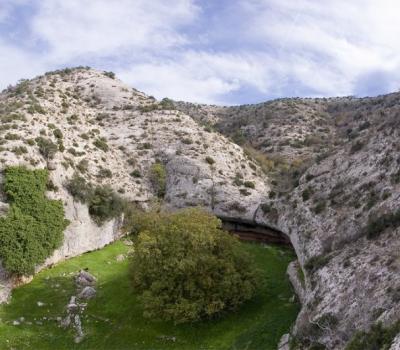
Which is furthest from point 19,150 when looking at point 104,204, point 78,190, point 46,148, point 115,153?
point 115,153

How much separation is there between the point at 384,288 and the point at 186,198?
141 ft

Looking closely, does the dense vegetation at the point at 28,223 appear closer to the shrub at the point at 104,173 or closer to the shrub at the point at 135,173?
the shrub at the point at 104,173

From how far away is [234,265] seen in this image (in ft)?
132

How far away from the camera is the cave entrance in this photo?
5659 cm

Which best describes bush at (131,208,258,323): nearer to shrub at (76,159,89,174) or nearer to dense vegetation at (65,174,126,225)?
dense vegetation at (65,174,126,225)

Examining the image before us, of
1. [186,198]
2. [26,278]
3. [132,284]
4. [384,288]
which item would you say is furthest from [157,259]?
[186,198]

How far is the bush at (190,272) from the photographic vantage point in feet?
123

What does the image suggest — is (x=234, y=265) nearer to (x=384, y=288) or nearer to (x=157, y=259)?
(x=157, y=259)

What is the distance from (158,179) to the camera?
230 ft

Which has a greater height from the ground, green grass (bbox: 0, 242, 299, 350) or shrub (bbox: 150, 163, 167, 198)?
shrub (bbox: 150, 163, 167, 198)

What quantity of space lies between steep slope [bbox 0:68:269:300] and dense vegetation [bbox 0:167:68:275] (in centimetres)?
136

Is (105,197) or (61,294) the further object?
(105,197)

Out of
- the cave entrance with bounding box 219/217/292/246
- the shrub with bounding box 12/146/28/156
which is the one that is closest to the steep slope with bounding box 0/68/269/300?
the shrub with bounding box 12/146/28/156

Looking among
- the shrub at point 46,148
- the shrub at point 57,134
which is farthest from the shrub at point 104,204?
the shrub at point 57,134
